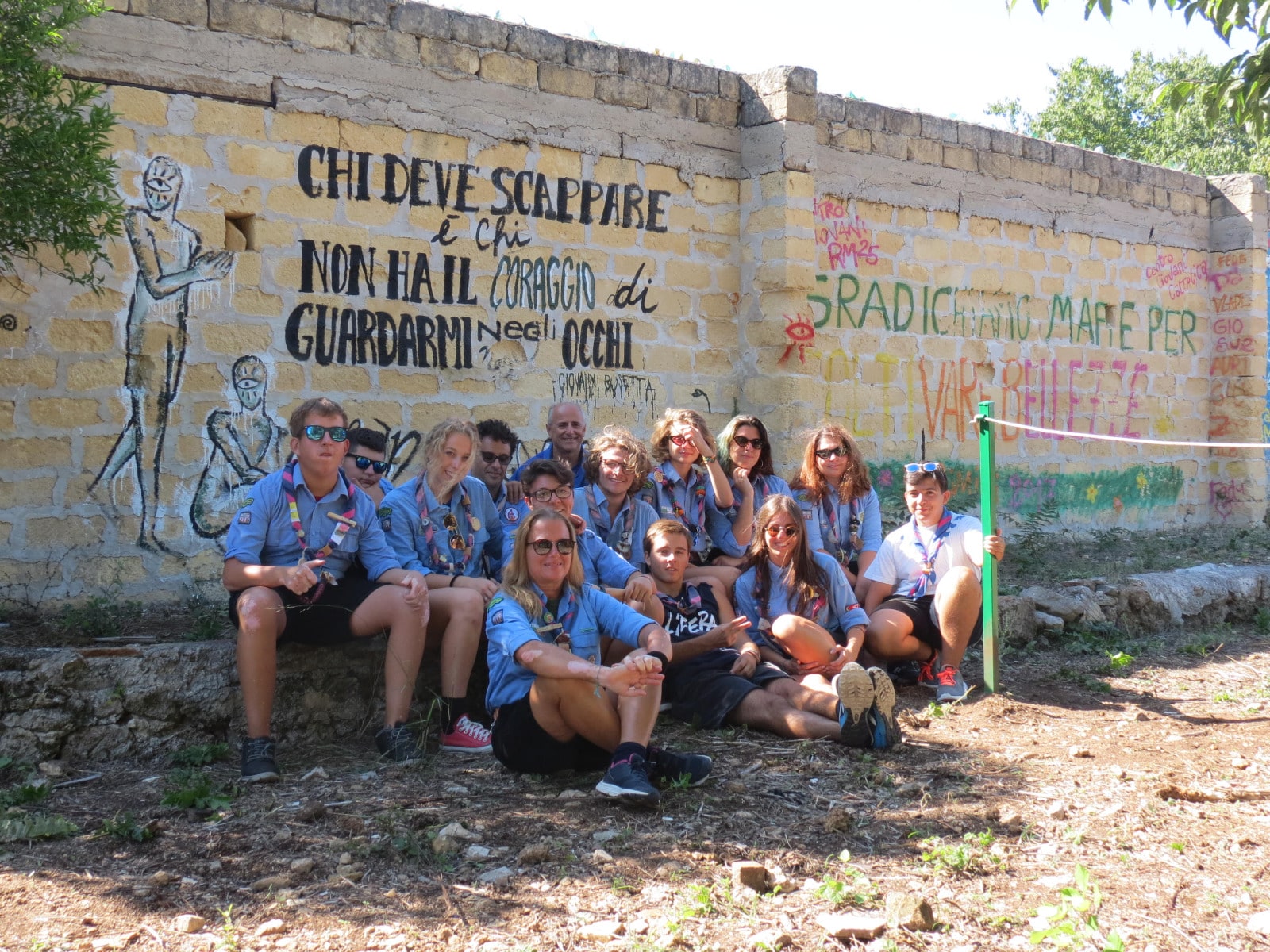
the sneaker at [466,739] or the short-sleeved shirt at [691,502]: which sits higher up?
the short-sleeved shirt at [691,502]

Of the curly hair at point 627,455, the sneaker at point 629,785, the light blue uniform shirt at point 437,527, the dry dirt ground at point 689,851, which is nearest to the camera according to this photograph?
the dry dirt ground at point 689,851

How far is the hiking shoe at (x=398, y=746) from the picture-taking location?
4.85 m

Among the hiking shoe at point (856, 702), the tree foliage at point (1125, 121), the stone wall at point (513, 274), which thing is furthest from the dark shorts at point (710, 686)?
the tree foliage at point (1125, 121)

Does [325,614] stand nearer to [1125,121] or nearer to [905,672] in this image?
[905,672]

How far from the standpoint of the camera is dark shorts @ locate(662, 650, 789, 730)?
524 cm

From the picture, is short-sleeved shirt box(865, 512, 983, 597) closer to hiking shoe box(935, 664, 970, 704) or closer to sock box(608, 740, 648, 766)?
hiking shoe box(935, 664, 970, 704)

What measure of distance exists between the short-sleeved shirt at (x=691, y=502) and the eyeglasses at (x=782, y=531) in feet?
2.33

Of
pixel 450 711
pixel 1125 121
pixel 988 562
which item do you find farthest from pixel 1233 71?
pixel 1125 121

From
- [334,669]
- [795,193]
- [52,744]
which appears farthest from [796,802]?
[795,193]

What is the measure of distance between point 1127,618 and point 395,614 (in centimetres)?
490

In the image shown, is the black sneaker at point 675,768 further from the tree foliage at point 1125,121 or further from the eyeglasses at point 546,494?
the tree foliage at point 1125,121

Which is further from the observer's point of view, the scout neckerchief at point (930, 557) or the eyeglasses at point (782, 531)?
the scout neckerchief at point (930, 557)

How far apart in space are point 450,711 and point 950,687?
2.40m

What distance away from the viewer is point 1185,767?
4.77 m
